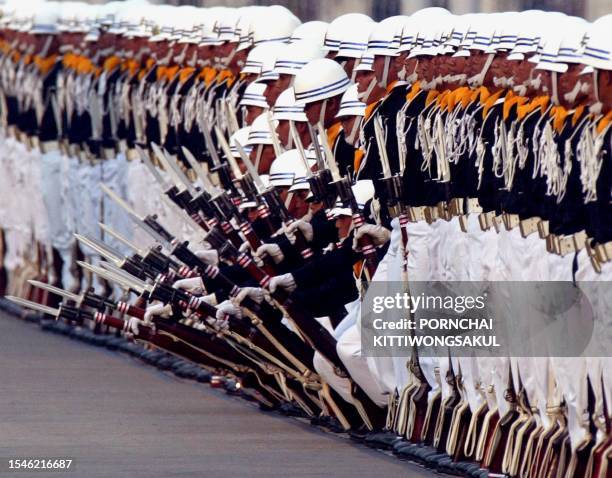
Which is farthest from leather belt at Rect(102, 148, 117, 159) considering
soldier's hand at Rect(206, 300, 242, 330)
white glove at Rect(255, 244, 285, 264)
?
white glove at Rect(255, 244, 285, 264)

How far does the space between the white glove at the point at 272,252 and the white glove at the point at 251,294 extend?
Result: 0.21 meters

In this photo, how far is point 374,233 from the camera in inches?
522

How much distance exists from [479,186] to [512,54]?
0.69 m

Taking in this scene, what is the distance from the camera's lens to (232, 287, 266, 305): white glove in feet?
45.4

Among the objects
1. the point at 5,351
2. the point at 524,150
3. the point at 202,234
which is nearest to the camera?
the point at 524,150

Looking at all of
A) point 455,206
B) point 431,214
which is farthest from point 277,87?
point 455,206

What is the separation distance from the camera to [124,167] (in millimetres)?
20344

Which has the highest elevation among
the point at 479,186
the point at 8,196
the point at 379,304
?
the point at 479,186

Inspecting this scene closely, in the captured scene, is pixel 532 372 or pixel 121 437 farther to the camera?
pixel 121 437

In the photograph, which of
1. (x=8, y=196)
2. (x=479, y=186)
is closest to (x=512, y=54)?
(x=479, y=186)

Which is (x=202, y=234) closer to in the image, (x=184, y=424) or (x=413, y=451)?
(x=184, y=424)

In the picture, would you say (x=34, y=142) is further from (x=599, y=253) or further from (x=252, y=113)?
(x=599, y=253)

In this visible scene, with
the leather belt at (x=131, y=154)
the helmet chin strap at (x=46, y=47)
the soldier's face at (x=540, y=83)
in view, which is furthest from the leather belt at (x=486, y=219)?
the helmet chin strap at (x=46, y=47)

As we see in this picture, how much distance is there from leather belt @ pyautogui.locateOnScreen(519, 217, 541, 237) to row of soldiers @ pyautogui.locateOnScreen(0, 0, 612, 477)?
0.01 meters
